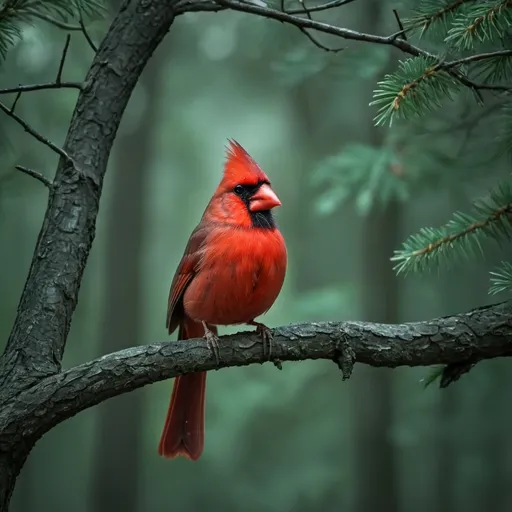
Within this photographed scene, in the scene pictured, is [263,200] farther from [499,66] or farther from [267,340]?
[499,66]

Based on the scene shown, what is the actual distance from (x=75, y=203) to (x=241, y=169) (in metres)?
0.84

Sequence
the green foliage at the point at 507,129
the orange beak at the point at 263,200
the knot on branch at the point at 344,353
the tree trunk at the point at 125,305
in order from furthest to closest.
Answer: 1. the tree trunk at the point at 125,305
2. the orange beak at the point at 263,200
3. the green foliage at the point at 507,129
4. the knot on branch at the point at 344,353

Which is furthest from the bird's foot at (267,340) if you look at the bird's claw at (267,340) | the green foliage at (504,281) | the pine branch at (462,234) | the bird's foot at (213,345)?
the green foliage at (504,281)

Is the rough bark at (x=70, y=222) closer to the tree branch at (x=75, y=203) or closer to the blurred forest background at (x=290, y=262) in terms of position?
the tree branch at (x=75, y=203)

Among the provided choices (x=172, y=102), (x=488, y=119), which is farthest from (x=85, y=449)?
(x=488, y=119)

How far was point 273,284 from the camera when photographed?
10.1ft

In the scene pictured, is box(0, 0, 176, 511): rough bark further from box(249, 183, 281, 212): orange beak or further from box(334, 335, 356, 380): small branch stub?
box(334, 335, 356, 380): small branch stub

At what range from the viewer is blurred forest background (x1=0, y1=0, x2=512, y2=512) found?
17.1 ft

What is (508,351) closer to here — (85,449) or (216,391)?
(216,391)

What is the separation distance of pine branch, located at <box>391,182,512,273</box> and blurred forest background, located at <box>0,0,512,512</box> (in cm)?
147

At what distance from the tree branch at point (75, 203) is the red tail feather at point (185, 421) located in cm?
89

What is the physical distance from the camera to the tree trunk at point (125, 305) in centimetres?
632

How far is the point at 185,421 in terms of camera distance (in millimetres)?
3396

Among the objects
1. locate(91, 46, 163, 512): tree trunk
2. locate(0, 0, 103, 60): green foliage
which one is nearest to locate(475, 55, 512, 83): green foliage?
locate(0, 0, 103, 60): green foliage
